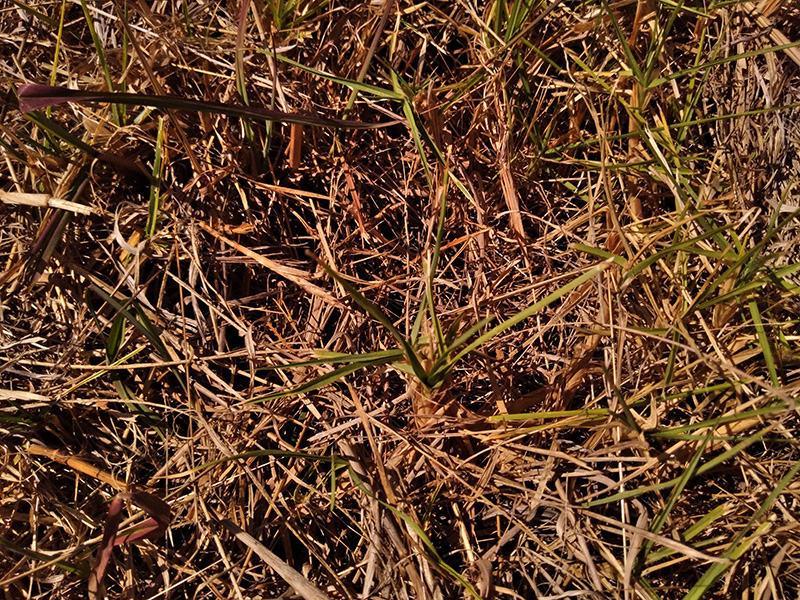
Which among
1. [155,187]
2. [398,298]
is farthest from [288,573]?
[155,187]

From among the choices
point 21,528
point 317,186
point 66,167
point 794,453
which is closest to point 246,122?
point 317,186

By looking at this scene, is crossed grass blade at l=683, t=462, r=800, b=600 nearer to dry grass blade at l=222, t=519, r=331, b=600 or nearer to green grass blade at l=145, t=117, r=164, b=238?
dry grass blade at l=222, t=519, r=331, b=600

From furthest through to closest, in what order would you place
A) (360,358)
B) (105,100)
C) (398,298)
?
(398,298)
(360,358)
(105,100)

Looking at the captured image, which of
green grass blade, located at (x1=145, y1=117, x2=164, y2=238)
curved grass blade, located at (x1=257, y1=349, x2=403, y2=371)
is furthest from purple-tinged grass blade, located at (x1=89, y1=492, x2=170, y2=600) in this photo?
green grass blade, located at (x1=145, y1=117, x2=164, y2=238)

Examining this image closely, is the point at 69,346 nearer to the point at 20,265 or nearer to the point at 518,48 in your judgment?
the point at 20,265

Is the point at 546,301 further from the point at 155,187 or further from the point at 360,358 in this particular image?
the point at 155,187

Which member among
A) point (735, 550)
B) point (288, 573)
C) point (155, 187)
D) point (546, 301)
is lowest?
point (288, 573)
